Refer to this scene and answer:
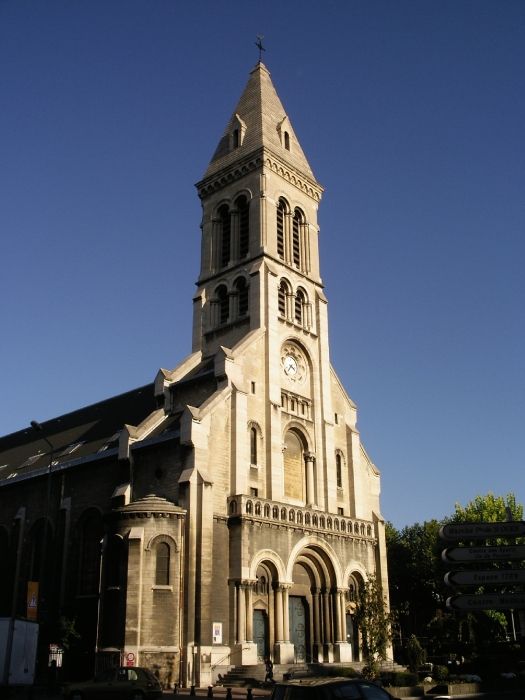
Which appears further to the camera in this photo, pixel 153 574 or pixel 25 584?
pixel 25 584

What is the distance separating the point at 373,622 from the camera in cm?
3988

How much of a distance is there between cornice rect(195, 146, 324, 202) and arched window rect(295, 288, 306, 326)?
8707 mm

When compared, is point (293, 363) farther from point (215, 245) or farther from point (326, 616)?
point (326, 616)

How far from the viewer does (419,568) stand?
2552 inches

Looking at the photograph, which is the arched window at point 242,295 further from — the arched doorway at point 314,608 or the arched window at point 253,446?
the arched doorway at point 314,608

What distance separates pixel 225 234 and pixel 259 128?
8.38 meters

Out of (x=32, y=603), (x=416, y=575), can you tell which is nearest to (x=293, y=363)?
(x=32, y=603)

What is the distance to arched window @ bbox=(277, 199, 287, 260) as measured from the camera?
51.6 m

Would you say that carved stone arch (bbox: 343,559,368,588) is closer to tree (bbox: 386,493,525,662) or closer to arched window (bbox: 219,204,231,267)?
tree (bbox: 386,493,525,662)

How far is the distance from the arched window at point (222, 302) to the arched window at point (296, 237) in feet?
18.3

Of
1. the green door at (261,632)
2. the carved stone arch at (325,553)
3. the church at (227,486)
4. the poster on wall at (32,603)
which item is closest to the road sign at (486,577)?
the church at (227,486)

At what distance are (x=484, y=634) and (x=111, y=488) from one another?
33639mm

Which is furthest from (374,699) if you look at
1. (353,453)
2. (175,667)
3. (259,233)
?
(259,233)

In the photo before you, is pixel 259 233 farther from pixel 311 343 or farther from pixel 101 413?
pixel 101 413
